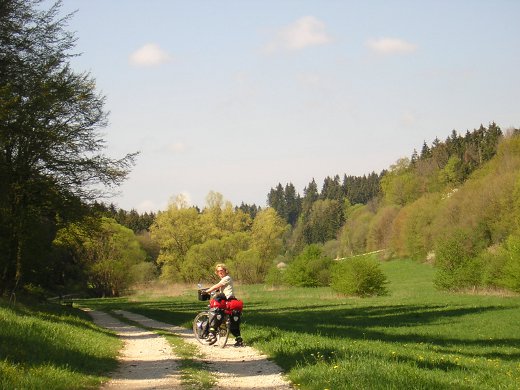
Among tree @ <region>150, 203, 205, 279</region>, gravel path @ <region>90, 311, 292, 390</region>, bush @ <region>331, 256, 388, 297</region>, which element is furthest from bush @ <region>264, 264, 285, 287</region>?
gravel path @ <region>90, 311, 292, 390</region>

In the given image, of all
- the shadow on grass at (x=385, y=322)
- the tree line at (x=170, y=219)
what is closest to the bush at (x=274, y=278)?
the tree line at (x=170, y=219)

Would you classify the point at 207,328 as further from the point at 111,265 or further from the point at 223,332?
the point at 111,265

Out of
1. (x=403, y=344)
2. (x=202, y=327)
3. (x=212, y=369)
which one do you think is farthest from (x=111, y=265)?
(x=212, y=369)

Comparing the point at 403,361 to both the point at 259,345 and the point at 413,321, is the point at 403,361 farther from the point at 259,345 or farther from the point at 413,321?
the point at 413,321

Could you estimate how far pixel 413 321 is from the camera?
33.9 metres

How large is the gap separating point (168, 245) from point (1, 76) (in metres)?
72.7

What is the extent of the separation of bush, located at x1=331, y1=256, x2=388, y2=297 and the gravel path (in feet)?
139

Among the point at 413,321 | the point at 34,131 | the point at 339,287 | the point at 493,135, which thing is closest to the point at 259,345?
the point at 34,131

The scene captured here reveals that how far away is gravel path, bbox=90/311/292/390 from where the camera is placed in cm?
997

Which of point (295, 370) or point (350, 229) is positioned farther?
point (350, 229)

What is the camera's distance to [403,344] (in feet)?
61.6

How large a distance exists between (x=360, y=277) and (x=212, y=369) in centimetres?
4811

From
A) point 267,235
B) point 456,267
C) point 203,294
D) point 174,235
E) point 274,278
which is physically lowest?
point 274,278

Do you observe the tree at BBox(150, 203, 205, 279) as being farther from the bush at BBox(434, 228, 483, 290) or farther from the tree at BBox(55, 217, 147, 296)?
the bush at BBox(434, 228, 483, 290)
